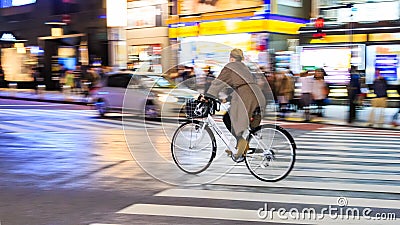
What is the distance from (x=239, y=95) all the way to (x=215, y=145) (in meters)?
0.92

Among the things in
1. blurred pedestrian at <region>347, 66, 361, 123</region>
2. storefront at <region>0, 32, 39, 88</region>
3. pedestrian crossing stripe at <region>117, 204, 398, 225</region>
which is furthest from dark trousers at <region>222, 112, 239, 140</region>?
storefront at <region>0, 32, 39, 88</region>

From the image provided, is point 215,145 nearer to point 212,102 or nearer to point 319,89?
point 212,102

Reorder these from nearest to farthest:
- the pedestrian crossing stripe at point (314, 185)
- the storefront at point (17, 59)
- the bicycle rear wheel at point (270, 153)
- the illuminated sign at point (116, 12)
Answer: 1. the pedestrian crossing stripe at point (314, 185)
2. the bicycle rear wheel at point (270, 153)
3. the illuminated sign at point (116, 12)
4. the storefront at point (17, 59)

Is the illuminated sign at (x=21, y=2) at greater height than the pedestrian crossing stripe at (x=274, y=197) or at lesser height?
greater

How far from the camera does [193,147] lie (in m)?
8.18

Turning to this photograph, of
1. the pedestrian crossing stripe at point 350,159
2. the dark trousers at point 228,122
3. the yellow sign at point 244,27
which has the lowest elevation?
the pedestrian crossing stripe at point 350,159

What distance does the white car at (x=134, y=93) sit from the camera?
655 inches

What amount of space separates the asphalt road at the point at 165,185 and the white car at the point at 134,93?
13.1 ft

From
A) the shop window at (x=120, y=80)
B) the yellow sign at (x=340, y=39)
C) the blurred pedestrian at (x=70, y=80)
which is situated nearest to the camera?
the shop window at (x=120, y=80)

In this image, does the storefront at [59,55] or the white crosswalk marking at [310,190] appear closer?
the white crosswalk marking at [310,190]

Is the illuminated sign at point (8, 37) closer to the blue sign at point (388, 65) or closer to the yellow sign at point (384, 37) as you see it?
the yellow sign at point (384, 37)

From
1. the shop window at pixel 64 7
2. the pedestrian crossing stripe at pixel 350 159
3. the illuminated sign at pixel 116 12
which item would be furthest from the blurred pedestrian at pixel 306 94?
the shop window at pixel 64 7

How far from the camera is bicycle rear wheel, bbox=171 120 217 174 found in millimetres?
7969

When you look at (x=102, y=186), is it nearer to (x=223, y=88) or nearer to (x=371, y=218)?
(x=223, y=88)
